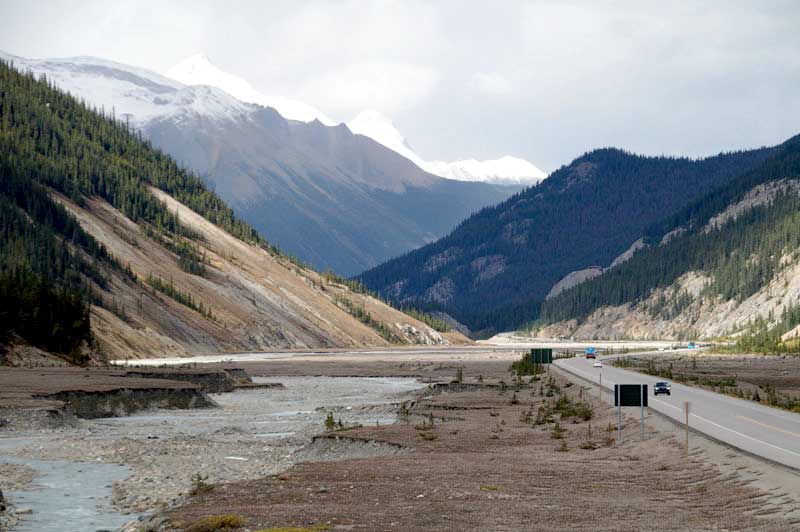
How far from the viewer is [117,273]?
134 m

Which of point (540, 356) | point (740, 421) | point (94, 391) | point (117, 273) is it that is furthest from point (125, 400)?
point (117, 273)

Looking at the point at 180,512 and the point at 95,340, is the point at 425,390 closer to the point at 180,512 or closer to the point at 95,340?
the point at 95,340

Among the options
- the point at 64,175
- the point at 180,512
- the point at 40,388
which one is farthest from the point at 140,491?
the point at 64,175

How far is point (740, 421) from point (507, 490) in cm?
1835

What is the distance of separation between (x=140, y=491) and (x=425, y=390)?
44607mm

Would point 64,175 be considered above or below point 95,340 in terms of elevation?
above

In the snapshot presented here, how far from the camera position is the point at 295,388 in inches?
3142

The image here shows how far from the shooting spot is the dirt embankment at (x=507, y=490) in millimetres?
22438

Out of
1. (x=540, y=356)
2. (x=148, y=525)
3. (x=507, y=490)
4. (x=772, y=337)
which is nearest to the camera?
(x=148, y=525)

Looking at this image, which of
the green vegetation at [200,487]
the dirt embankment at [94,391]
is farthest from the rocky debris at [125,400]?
the green vegetation at [200,487]

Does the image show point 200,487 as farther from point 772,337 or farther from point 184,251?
point 184,251

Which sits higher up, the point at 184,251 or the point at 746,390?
the point at 184,251

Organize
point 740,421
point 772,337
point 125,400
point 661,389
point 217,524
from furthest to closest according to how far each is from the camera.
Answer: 1. point 772,337
2. point 661,389
3. point 125,400
4. point 740,421
5. point 217,524

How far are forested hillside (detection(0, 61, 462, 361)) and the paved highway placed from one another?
160 ft
